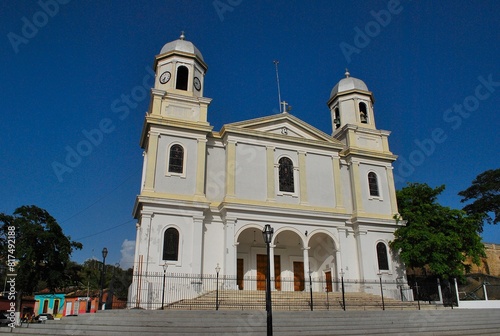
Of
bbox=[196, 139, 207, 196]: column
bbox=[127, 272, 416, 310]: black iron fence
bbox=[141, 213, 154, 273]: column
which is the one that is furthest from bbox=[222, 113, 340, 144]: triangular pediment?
bbox=[127, 272, 416, 310]: black iron fence

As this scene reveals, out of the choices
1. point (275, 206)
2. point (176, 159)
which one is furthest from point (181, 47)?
point (275, 206)

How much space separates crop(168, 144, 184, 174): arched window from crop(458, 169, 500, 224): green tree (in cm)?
3245

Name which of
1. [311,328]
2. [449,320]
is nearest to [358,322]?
[311,328]

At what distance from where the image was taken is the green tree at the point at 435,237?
21844 mm

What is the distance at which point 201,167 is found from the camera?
21.4m

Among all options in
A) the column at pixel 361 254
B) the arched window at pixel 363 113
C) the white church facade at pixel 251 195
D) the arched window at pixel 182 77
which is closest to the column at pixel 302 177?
the white church facade at pixel 251 195

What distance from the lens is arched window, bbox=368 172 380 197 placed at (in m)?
25.1

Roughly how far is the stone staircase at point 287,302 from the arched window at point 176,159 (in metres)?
6.66

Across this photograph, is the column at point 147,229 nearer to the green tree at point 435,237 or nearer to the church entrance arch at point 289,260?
the church entrance arch at point 289,260

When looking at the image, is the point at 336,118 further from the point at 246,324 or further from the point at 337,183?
the point at 246,324

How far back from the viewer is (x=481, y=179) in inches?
1651

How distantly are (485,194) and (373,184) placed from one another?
22982 mm

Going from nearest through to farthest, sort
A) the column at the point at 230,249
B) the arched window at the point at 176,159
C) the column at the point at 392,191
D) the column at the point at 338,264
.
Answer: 1. the column at the point at 230,249
2. the arched window at the point at 176,159
3. the column at the point at 338,264
4. the column at the point at 392,191

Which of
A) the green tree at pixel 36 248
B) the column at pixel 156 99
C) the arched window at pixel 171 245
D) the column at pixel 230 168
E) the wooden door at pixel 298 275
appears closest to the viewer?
the arched window at pixel 171 245
